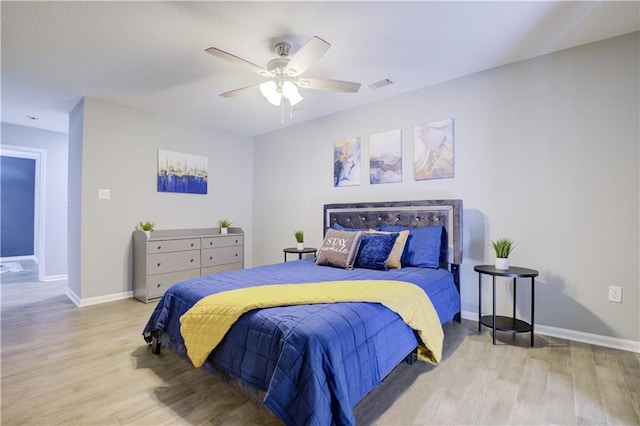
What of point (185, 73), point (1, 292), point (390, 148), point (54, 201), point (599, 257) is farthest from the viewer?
point (54, 201)

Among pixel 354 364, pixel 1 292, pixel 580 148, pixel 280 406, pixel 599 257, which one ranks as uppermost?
pixel 580 148

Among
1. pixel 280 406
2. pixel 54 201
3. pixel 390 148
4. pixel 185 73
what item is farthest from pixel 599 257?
pixel 54 201

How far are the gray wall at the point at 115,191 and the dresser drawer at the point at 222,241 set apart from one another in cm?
53

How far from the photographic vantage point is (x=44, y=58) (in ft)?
9.05

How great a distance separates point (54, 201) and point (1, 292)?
5.29 feet

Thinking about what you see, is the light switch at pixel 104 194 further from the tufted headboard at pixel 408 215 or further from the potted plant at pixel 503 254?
the potted plant at pixel 503 254

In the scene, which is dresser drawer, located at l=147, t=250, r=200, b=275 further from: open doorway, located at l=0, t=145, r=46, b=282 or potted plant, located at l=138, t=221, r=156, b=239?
open doorway, located at l=0, t=145, r=46, b=282

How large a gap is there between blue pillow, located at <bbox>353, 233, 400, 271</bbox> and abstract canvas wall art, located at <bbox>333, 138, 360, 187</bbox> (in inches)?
48.5

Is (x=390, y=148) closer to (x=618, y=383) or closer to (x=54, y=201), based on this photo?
(x=618, y=383)

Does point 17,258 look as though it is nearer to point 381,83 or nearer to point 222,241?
point 222,241

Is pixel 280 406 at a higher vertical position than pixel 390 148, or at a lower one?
lower

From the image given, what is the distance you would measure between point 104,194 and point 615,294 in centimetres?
536

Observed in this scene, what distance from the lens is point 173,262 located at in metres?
4.01

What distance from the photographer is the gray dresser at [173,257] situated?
3816 mm
